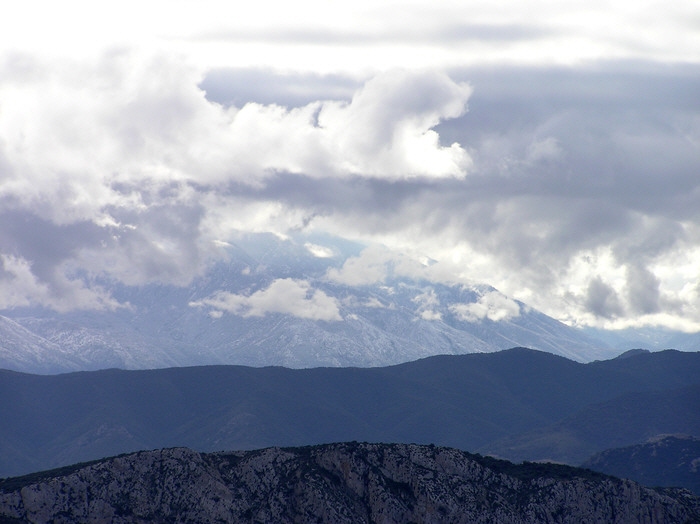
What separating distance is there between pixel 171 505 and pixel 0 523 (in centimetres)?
3405

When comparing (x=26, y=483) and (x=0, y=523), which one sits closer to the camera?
(x=0, y=523)

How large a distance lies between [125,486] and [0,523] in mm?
28779

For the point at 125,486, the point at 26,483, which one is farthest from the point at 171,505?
the point at 26,483

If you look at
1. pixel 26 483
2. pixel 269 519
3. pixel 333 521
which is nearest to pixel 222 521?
pixel 269 519

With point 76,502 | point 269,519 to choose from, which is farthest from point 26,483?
point 269,519

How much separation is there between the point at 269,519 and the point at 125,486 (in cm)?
2901

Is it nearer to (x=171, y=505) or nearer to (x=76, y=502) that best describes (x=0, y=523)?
(x=76, y=502)

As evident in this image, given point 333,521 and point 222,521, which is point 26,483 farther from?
point 333,521

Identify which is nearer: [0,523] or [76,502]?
[0,523]

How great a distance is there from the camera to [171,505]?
197375 mm

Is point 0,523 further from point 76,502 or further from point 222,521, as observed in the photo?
point 222,521

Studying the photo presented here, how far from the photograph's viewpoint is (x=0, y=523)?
575 ft

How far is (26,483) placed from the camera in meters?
197

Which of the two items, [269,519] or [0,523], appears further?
[269,519]
